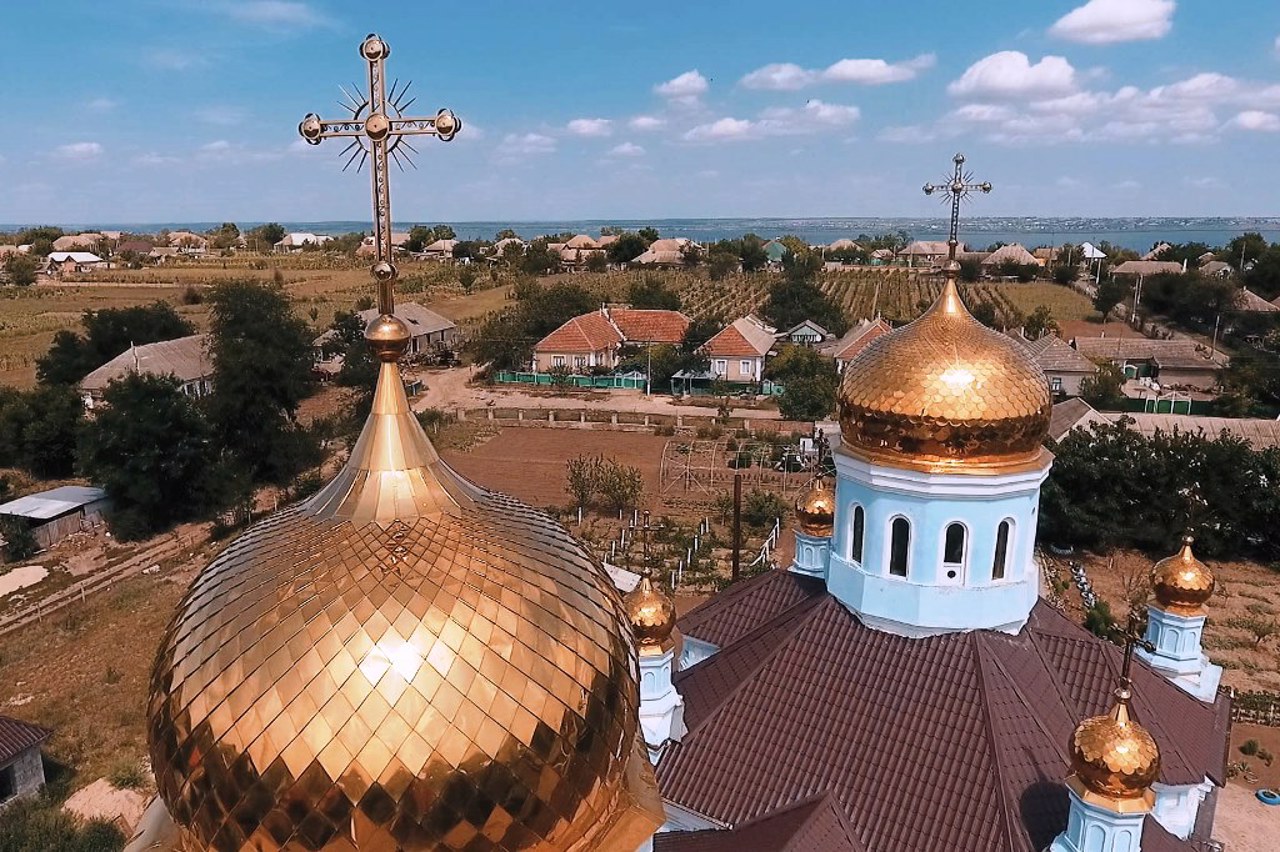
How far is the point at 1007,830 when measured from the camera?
6324mm

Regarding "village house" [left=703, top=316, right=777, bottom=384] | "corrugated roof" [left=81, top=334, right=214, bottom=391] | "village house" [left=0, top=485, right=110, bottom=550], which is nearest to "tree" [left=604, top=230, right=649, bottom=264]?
"village house" [left=703, top=316, right=777, bottom=384]

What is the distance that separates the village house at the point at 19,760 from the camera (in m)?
11.5

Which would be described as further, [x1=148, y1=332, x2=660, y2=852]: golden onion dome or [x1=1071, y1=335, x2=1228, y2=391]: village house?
[x1=1071, y1=335, x2=1228, y2=391]: village house

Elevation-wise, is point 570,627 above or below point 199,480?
above

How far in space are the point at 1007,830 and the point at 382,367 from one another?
18.4ft

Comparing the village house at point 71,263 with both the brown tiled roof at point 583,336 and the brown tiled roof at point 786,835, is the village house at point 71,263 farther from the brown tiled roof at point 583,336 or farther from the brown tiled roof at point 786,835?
the brown tiled roof at point 786,835

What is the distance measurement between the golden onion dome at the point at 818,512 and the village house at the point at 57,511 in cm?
2005

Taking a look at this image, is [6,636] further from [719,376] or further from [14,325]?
[14,325]

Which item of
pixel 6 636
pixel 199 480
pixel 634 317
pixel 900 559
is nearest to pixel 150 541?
pixel 199 480

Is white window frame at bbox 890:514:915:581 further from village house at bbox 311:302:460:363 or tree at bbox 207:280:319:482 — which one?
village house at bbox 311:302:460:363

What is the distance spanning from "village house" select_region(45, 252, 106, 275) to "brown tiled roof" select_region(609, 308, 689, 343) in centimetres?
6988

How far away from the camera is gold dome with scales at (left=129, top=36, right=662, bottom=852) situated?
3.51 meters

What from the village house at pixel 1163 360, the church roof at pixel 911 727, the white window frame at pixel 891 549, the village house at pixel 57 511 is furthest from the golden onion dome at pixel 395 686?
the village house at pixel 1163 360

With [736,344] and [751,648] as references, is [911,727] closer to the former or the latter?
[751,648]
